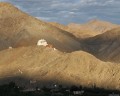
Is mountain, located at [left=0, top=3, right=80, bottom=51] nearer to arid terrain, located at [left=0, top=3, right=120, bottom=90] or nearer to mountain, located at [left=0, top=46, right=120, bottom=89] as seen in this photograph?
arid terrain, located at [left=0, top=3, right=120, bottom=90]

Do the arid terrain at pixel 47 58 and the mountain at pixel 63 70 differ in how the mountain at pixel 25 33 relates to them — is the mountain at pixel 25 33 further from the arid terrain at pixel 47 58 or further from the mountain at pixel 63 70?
the mountain at pixel 63 70

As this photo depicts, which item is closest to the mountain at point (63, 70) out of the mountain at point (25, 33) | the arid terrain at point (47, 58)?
the arid terrain at point (47, 58)

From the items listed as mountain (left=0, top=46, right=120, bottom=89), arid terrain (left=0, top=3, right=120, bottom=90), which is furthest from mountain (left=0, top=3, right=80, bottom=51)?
mountain (left=0, top=46, right=120, bottom=89)

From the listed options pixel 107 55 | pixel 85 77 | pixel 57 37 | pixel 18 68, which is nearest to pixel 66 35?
pixel 57 37

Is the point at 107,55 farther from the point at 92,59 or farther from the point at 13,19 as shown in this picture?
the point at 92,59

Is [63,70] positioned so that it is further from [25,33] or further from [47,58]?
[25,33]

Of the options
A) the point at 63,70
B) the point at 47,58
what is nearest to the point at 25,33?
the point at 47,58

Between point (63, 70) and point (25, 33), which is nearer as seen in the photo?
point (63, 70)
